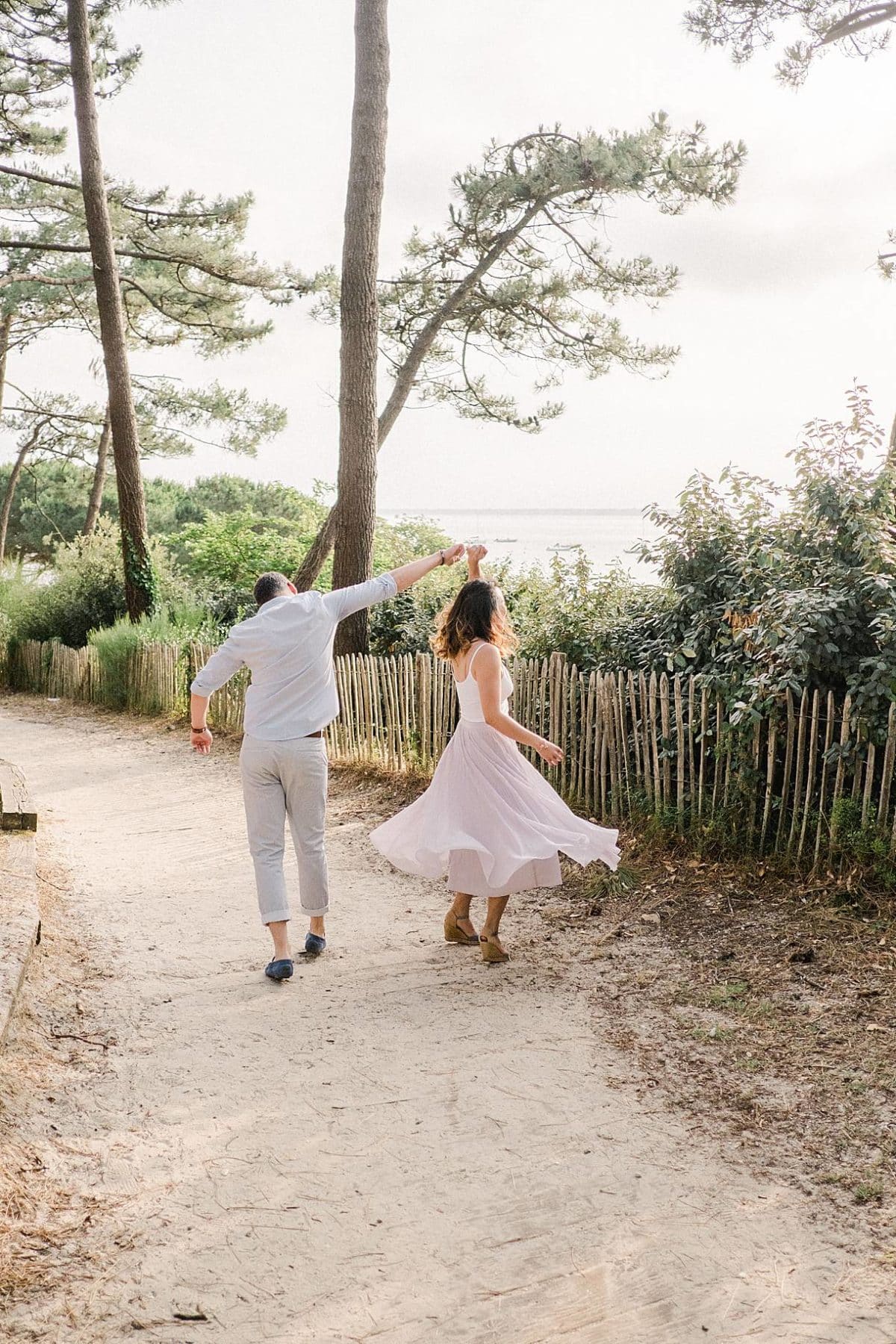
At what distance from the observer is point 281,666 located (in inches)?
212

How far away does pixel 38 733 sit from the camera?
1507cm

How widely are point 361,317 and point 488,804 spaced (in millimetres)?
8546

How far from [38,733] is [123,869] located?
8.11 m

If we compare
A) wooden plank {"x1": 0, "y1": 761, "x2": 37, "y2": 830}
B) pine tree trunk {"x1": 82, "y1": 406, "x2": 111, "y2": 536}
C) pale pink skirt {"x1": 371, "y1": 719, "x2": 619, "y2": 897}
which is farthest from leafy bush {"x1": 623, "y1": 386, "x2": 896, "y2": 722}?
pine tree trunk {"x1": 82, "y1": 406, "x2": 111, "y2": 536}

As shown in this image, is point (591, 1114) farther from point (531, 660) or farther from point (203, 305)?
point (203, 305)

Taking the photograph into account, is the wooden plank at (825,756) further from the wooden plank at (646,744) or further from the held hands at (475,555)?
the held hands at (475,555)

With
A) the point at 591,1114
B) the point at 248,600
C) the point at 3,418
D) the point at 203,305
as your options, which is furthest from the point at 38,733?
the point at 3,418

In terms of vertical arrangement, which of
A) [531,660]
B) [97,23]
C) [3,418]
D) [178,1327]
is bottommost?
[178,1327]

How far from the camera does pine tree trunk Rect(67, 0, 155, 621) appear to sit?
17.4 metres

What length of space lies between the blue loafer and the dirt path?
0.07 metres

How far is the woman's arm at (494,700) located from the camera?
5324 mm

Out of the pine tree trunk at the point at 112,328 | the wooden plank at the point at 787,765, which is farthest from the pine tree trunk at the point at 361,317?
the wooden plank at the point at 787,765

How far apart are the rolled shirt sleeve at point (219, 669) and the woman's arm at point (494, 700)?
3.75 ft

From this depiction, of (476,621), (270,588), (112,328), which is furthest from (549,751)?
(112,328)
